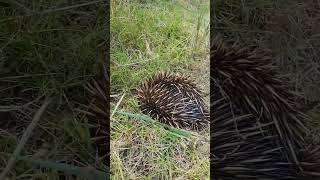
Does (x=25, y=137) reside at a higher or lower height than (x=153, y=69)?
lower

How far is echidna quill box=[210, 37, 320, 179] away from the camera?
147 centimetres

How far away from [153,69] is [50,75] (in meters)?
0.26

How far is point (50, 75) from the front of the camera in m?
1.48

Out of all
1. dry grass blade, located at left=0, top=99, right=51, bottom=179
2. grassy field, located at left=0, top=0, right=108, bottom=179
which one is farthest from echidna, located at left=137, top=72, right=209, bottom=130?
dry grass blade, located at left=0, top=99, right=51, bottom=179

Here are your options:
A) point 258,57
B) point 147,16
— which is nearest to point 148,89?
point 147,16

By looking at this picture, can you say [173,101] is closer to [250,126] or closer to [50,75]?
[250,126]

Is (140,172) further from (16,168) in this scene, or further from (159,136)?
(16,168)

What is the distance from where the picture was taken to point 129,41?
1.50 meters

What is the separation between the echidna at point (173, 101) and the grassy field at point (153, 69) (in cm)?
2

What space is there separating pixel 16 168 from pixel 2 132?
114 millimetres

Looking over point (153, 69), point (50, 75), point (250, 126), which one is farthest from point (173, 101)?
point (50, 75)

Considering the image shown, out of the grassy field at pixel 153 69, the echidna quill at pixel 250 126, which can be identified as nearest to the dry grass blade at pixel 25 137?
the grassy field at pixel 153 69

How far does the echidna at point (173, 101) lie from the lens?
4.87ft

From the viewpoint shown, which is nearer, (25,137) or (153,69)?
(25,137)
